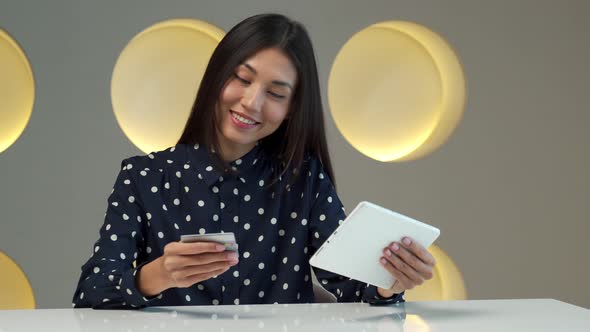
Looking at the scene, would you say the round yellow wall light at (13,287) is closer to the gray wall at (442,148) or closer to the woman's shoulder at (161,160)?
the gray wall at (442,148)

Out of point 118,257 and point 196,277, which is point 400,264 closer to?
point 196,277

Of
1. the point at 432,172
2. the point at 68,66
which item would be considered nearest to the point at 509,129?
the point at 432,172

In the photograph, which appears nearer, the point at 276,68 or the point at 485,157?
the point at 276,68

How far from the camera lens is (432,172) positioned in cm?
314

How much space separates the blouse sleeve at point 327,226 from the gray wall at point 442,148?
3.99 ft

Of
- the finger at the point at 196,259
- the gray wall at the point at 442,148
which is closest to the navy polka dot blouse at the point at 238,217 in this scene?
the finger at the point at 196,259

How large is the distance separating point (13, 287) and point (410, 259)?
2.05 m

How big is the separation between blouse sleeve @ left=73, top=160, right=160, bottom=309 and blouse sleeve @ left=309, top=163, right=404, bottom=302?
1.19ft

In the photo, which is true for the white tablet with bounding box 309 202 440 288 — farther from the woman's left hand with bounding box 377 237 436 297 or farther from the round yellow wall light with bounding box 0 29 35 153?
the round yellow wall light with bounding box 0 29 35 153

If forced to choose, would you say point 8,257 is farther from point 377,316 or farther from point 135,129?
point 377,316

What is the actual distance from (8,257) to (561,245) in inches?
79.0

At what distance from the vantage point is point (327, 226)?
181cm

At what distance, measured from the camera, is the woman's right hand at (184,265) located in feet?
4.32

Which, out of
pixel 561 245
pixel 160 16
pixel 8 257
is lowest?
pixel 8 257
